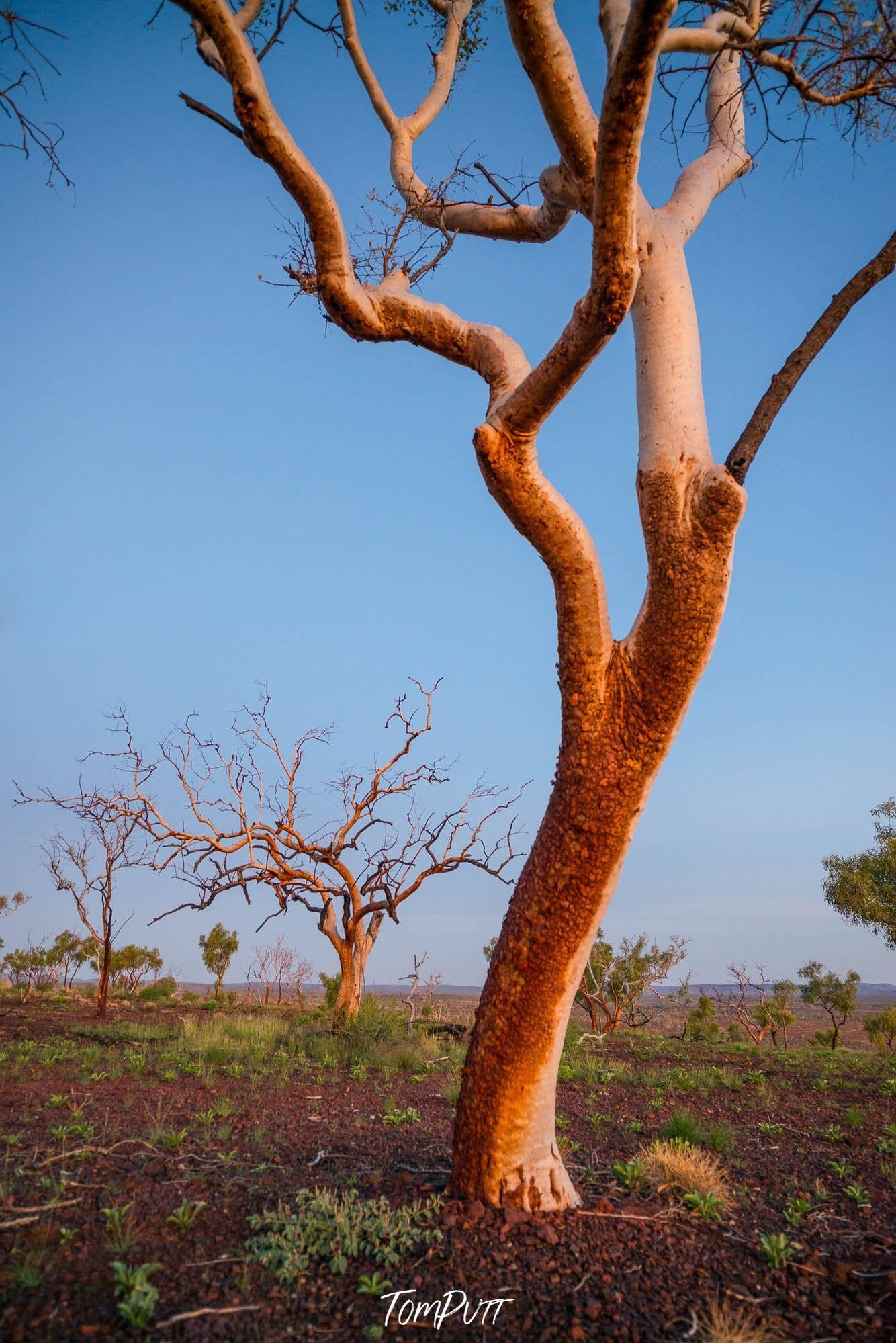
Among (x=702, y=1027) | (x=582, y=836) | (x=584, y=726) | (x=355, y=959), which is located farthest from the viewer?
(x=702, y=1027)

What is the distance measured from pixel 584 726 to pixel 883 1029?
2235cm

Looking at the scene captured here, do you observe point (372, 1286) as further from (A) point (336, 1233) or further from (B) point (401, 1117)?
(B) point (401, 1117)

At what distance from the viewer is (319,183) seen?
3.47 m

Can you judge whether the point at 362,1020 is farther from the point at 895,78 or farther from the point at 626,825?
the point at 895,78

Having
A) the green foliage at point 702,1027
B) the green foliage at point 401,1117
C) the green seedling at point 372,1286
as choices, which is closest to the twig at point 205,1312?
the green seedling at point 372,1286

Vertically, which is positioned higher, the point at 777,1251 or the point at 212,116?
the point at 212,116

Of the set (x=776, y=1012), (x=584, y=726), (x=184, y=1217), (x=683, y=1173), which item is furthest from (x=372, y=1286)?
(x=776, y=1012)

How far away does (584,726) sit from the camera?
3342mm

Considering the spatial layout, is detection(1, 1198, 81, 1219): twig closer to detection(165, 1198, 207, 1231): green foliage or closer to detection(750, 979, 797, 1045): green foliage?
detection(165, 1198, 207, 1231): green foliage

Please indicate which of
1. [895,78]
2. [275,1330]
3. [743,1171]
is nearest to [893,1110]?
[743,1171]

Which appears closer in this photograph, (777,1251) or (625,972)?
(777,1251)

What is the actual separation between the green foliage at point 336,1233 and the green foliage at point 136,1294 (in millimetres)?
477

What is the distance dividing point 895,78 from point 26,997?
76.5ft

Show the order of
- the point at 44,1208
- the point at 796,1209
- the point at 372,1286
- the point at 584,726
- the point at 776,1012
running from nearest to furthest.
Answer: the point at 372,1286 → the point at 44,1208 → the point at 584,726 → the point at 796,1209 → the point at 776,1012
